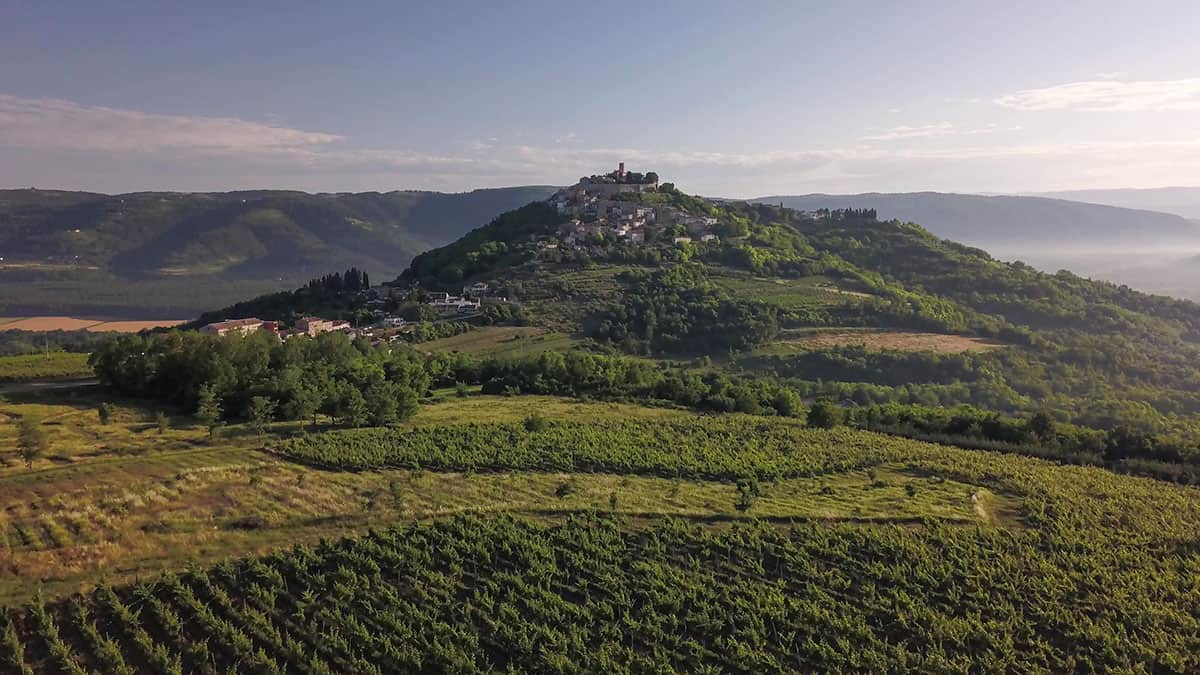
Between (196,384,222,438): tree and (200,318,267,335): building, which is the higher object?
(196,384,222,438): tree

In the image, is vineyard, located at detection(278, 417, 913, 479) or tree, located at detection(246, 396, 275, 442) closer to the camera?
vineyard, located at detection(278, 417, 913, 479)

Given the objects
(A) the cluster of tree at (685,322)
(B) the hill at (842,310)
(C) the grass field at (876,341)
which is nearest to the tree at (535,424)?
(B) the hill at (842,310)

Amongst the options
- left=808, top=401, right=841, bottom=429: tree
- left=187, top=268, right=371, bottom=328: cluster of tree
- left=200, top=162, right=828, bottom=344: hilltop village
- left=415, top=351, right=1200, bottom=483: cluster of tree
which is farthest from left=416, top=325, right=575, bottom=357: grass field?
left=808, top=401, right=841, bottom=429: tree

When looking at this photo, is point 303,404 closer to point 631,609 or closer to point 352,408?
point 352,408

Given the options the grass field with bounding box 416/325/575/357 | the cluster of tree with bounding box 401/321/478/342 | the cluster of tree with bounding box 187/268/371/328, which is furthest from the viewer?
the cluster of tree with bounding box 187/268/371/328

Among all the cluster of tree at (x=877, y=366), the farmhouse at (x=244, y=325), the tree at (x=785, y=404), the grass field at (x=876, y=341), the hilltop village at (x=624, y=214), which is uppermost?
the hilltop village at (x=624, y=214)

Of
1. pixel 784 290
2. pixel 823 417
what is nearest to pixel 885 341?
pixel 784 290

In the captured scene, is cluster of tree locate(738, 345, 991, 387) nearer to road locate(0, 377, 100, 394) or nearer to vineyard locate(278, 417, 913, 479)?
vineyard locate(278, 417, 913, 479)

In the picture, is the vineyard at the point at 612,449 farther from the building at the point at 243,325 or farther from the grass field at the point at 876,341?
the building at the point at 243,325
